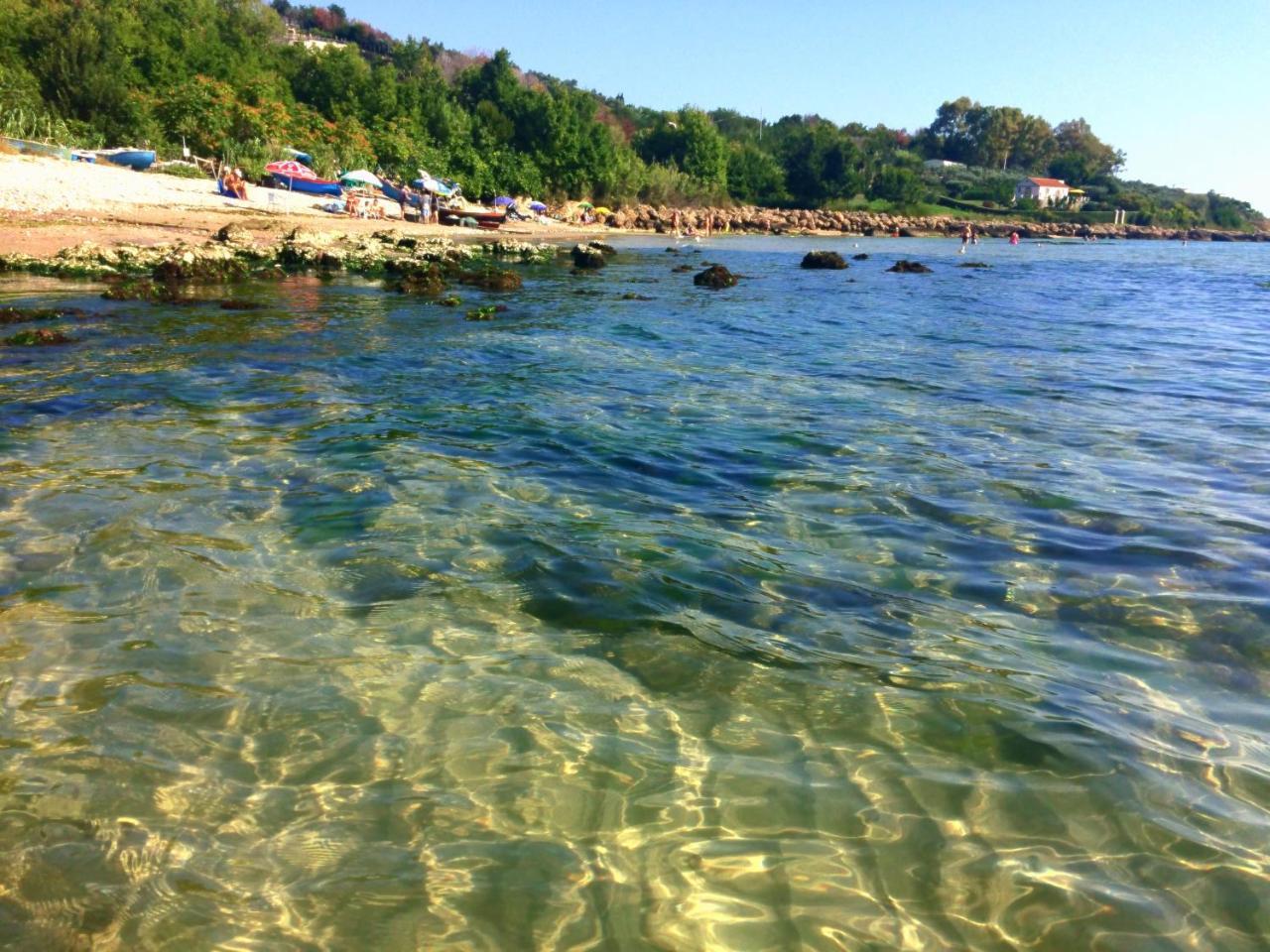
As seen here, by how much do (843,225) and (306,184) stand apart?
69.7m

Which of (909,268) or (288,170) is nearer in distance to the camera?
(909,268)

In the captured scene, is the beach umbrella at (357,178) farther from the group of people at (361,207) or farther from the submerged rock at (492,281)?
the submerged rock at (492,281)

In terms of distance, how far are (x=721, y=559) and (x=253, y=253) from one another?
23333mm

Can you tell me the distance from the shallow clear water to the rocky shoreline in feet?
235

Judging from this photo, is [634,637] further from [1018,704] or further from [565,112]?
[565,112]

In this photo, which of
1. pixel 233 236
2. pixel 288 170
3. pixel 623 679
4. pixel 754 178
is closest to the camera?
pixel 623 679

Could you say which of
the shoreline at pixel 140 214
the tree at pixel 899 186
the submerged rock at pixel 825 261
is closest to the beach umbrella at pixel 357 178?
the shoreline at pixel 140 214

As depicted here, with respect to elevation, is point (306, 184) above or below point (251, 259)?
above

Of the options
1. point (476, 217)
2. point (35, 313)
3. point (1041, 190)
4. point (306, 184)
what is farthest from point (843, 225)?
point (35, 313)

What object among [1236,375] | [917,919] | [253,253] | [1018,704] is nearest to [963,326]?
[1236,375]

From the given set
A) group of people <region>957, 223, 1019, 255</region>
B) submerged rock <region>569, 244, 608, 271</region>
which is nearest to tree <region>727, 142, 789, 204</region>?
group of people <region>957, 223, 1019, 255</region>

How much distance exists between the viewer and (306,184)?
4616 cm

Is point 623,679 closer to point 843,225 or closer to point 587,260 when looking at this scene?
point 587,260

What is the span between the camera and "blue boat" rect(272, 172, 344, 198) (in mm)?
45378
